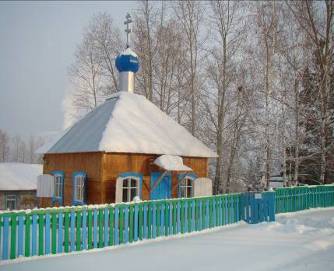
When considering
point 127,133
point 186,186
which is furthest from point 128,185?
point 186,186

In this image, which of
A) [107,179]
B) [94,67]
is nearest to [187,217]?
[107,179]

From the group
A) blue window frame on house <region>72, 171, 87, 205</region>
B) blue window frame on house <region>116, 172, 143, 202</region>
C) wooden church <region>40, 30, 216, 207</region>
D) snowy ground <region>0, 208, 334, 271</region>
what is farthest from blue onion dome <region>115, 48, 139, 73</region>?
snowy ground <region>0, 208, 334, 271</region>

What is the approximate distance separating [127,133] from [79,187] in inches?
109

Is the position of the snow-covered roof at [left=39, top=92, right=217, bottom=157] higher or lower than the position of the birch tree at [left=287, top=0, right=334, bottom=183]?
lower

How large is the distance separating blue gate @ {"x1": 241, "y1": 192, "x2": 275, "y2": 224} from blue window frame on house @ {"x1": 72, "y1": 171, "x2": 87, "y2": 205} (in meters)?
5.78

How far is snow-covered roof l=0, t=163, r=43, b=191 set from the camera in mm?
32678

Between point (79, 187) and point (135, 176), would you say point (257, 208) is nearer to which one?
point (135, 176)

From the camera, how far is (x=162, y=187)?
15.6m

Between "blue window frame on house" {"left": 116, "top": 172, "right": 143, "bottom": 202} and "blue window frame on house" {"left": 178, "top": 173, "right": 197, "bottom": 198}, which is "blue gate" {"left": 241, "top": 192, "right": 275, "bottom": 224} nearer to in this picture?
"blue window frame on house" {"left": 178, "top": 173, "right": 197, "bottom": 198}

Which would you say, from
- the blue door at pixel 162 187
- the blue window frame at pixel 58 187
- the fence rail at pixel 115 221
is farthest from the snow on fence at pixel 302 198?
the blue window frame at pixel 58 187

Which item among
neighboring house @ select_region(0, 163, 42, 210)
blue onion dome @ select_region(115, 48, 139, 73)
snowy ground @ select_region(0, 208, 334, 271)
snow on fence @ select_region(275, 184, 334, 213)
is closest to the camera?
snowy ground @ select_region(0, 208, 334, 271)

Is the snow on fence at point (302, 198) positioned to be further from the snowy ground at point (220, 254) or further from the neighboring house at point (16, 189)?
the neighboring house at point (16, 189)

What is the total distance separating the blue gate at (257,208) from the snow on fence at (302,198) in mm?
2808

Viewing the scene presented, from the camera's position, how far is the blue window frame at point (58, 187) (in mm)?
16047
